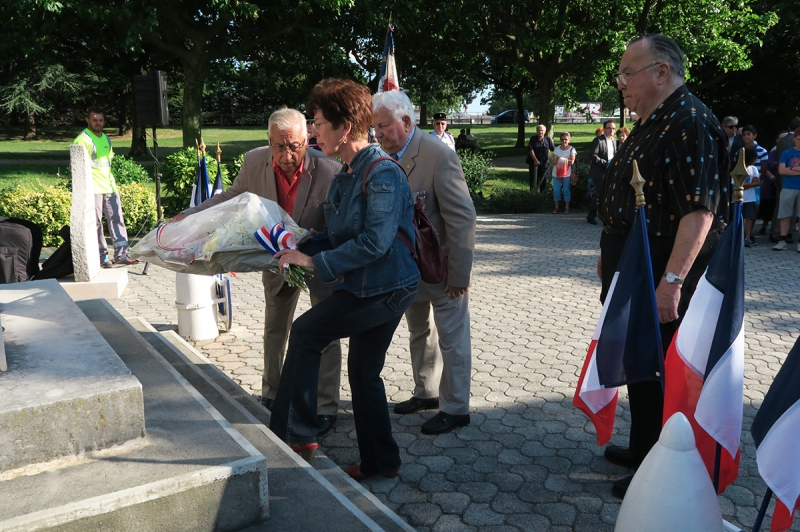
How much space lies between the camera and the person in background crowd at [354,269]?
10.8 ft

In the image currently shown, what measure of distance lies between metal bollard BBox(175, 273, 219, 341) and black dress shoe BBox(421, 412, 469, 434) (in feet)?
8.90

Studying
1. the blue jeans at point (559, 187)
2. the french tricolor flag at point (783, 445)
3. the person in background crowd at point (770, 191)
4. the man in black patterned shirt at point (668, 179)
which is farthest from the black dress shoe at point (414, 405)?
the blue jeans at point (559, 187)

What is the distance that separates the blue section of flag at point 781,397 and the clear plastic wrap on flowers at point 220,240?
7.39 ft

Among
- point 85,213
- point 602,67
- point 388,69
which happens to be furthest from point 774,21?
point 85,213

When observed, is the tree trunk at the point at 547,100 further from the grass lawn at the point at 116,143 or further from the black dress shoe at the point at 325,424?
the black dress shoe at the point at 325,424

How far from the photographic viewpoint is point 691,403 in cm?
304

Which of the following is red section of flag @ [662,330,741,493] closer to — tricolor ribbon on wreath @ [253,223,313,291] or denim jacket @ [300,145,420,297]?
denim jacket @ [300,145,420,297]

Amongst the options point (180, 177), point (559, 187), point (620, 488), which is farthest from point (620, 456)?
point (559, 187)

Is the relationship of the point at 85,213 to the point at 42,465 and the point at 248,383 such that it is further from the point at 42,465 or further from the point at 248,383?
the point at 42,465

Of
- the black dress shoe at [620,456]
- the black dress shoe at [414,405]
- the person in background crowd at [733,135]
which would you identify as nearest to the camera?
the black dress shoe at [620,456]

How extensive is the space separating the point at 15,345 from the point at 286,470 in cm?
153

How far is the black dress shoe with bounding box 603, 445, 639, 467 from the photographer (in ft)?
12.9

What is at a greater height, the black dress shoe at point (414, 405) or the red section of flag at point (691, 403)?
the red section of flag at point (691, 403)

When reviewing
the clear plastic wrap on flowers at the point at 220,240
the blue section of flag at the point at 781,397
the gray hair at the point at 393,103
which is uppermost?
the gray hair at the point at 393,103
